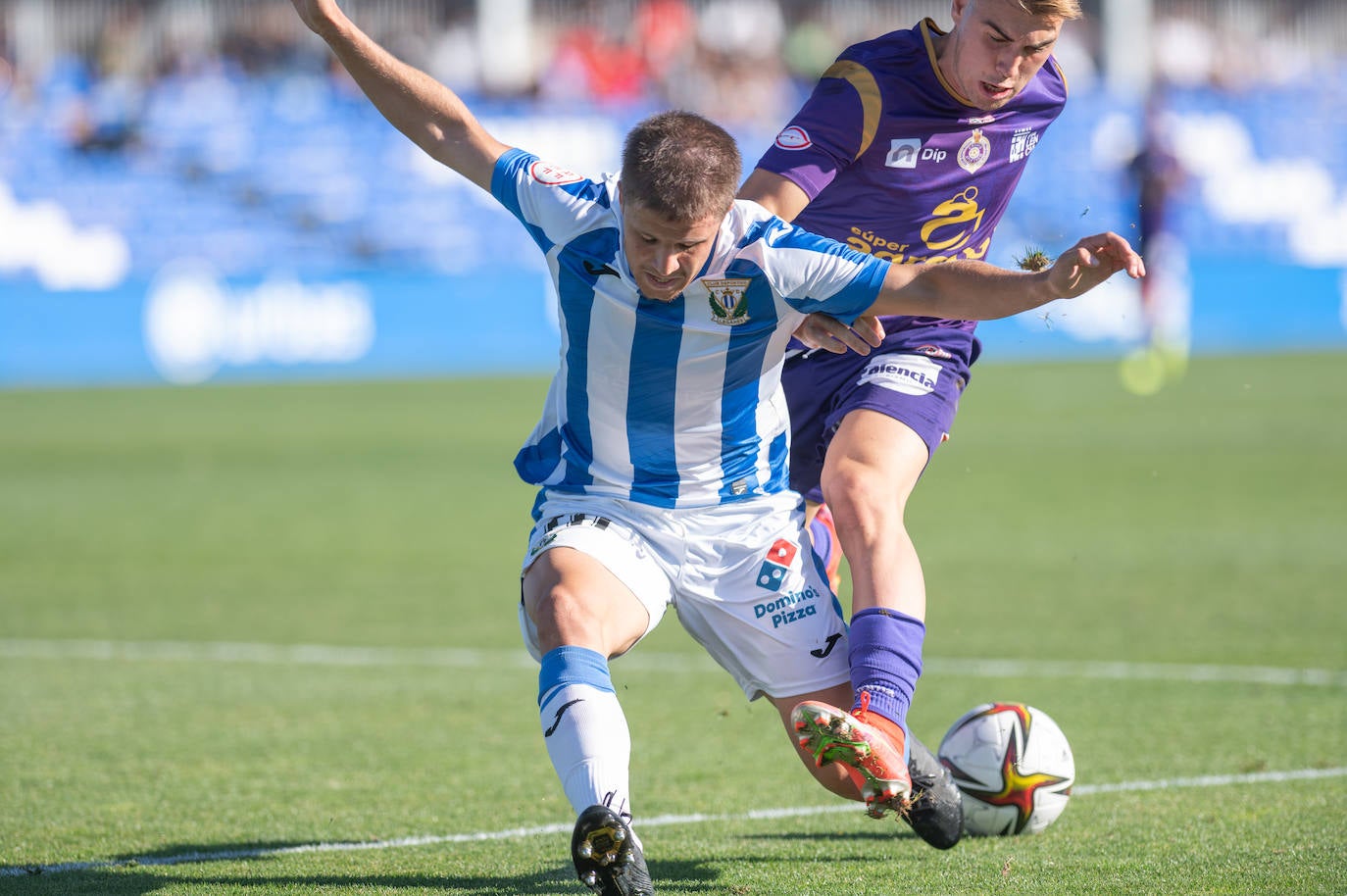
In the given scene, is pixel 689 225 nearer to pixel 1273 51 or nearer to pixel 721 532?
pixel 721 532

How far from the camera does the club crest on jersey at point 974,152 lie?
5.12m

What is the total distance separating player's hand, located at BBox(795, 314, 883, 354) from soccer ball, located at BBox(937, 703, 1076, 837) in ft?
4.46

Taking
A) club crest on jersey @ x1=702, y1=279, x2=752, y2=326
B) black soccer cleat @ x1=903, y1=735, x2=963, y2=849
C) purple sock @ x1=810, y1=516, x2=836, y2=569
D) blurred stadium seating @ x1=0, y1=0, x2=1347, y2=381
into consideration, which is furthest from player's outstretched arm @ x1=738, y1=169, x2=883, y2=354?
blurred stadium seating @ x1=0, y1=0, x2=1347, y2=381

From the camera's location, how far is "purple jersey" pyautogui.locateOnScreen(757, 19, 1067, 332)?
16.1ft

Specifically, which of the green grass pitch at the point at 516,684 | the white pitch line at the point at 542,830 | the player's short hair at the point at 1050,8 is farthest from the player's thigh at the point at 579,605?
the player's short hair at the point at 1050,8

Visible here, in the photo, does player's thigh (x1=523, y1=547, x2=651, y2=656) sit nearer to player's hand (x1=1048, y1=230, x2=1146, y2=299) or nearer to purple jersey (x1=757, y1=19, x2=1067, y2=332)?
player's hand (x1=1048, y1=230, x2=1146, y2=299)

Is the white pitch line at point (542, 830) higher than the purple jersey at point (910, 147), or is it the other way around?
the purple jersey at point (910, 147)

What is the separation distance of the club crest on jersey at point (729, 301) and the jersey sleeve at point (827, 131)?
0.57 meters

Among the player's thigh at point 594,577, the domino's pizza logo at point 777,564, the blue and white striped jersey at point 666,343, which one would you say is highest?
the blue and white striped jersey at point 666,343

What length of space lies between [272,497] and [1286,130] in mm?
22832

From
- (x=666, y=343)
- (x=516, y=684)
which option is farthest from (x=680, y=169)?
(x=516, y=684)

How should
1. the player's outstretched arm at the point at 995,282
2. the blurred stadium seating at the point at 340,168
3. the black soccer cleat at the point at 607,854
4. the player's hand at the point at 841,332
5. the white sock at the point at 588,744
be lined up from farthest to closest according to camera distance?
1. the blurred stadium seating at the point at 340,168
2. the player's hand at the point at 841,332
3. the player's outstretched arm at the point at 995,282
4. the white sock at the point at 588,744
5. the black soccer cleat at the point at 607,854

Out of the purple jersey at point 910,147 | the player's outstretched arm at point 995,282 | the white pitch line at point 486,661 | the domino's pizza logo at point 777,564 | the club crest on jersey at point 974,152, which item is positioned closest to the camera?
the player's outstretched arm at point 995,282

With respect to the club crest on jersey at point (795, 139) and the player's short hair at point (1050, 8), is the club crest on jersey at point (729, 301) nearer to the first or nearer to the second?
the club crest on jersey at point (795, 139)
